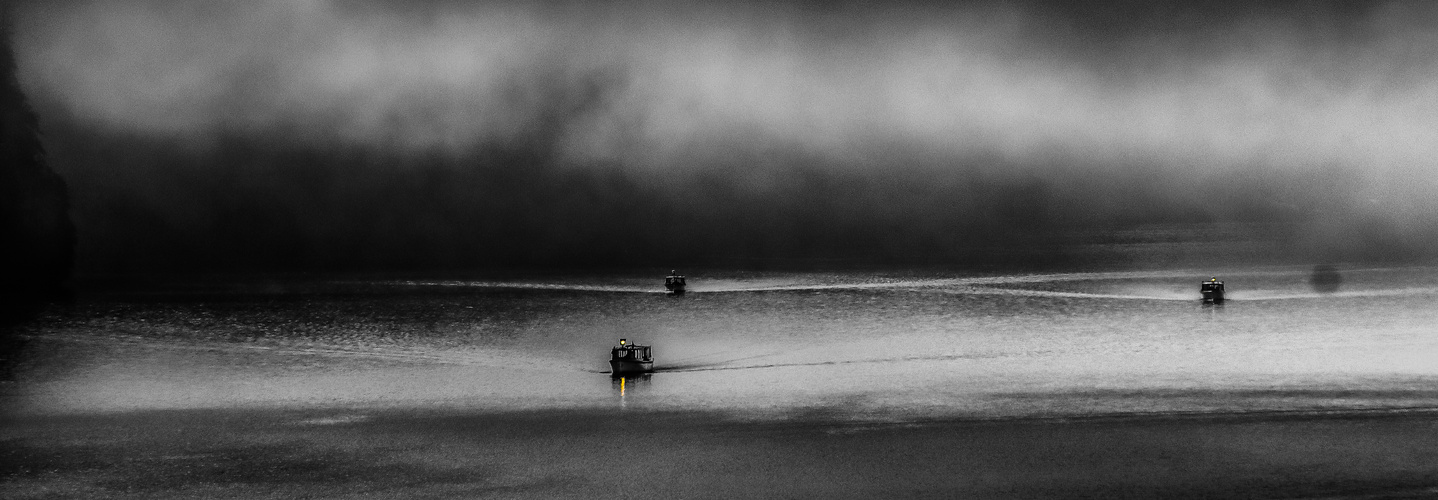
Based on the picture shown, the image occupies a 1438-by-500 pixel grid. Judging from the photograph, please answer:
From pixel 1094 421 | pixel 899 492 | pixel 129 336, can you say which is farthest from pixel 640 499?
pixel 129 336

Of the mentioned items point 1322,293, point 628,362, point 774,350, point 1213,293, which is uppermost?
point 1213,293

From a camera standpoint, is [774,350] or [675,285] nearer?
[774,350]

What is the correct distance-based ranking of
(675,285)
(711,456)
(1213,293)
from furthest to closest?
1. (675,285)
2. (1213,293)
3. (711,456)

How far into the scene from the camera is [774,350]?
7500cm

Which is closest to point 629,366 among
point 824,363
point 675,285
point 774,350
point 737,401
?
point 737,401

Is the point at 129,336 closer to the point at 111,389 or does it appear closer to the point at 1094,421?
the point at 111,389

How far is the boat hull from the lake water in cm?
59

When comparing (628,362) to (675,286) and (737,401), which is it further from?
(675,286)

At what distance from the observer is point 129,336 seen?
90.5 m

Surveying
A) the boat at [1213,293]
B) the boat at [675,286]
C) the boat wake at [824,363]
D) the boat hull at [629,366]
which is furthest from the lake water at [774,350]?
the boat at [1213,293]

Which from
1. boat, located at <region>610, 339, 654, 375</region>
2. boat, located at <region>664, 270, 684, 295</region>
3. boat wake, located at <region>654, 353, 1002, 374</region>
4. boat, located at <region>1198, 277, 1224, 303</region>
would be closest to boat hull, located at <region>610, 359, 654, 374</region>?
boat, located at <region>610, 339, 654, 375</region>

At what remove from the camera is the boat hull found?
6006 cm

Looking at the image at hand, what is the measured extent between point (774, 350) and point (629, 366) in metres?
16.9

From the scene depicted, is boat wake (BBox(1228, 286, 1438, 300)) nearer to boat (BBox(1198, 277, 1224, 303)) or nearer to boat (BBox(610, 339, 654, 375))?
boat (BBox(1198, 277, 1224, 303))
